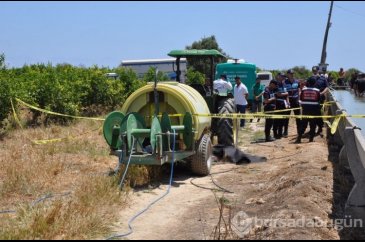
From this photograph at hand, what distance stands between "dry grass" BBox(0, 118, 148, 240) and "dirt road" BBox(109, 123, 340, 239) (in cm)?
35

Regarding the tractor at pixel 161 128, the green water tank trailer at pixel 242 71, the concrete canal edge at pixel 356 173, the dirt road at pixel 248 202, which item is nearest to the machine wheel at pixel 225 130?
the dirt road at pixel 248 202

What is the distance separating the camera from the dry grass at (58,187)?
4.98 meters

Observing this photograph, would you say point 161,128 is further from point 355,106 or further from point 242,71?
point 242,71

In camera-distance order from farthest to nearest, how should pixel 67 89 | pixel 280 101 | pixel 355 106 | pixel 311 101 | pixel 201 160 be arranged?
pixel 67 89, pixel 355 106, pixel 280 101, pixel 311 101, pixel 201 160

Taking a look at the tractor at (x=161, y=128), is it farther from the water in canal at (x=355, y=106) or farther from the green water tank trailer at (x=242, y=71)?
the green water tank trailer at (x=242, y=71)

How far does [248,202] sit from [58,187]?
285 centimetres

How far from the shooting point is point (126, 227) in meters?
5.50

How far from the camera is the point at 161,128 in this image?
765 cm

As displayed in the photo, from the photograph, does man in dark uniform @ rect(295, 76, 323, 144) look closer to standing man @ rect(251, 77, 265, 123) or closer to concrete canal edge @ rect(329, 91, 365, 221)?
concrete canal edge @ rect(329, 91, 365, 221)

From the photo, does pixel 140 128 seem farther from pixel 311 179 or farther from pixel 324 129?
pixel 324 129

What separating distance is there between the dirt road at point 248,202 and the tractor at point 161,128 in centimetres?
49

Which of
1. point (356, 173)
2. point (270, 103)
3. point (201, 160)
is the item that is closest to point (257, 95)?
point (270, 103)

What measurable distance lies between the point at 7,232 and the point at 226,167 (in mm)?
5082

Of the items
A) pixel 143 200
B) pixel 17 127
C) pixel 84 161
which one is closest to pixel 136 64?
pixel 17 127
